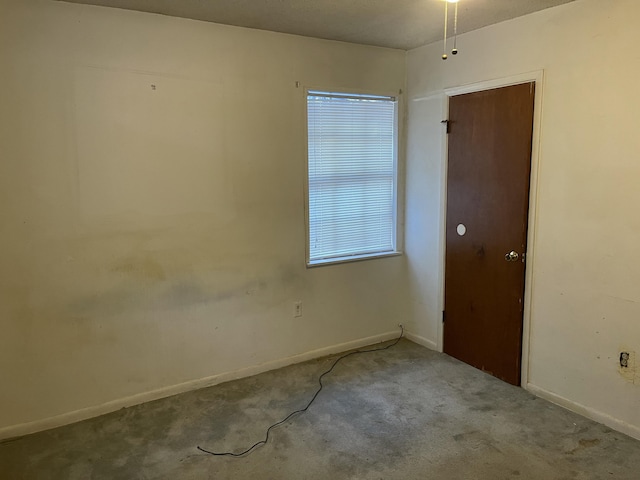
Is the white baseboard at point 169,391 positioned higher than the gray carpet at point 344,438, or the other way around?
the white baseboard at point 169,391

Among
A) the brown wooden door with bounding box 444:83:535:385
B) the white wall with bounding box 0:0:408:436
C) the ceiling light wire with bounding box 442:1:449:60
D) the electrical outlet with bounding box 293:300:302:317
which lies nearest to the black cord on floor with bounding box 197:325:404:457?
the white wall with bounding box 0:0:408:436

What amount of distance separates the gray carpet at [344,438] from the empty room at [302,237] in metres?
0.02

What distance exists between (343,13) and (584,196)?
175 centimetres

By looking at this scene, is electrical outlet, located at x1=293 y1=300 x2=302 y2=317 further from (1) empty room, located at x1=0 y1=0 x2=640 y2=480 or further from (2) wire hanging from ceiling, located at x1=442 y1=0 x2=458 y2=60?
(2) wire hanging from ceiling, located at x1=442 y1=0 x2=458 y2=60

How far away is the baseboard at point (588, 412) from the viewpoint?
255 cm

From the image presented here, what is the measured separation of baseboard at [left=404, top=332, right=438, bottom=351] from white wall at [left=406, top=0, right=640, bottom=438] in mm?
858

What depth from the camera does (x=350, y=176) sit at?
11.9 feet

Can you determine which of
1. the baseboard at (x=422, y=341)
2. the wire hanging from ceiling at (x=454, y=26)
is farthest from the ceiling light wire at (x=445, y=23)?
the baseboard at (x=422, y=341)

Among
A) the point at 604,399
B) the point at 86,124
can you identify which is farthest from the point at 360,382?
the point at 86,124

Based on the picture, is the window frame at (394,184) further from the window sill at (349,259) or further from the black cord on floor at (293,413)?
the black cord on floor at (293,413)

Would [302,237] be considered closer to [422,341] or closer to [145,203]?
[145,203]

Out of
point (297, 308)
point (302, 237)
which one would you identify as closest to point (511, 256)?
point (302, 237)

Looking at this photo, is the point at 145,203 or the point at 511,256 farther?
the point at 511,256

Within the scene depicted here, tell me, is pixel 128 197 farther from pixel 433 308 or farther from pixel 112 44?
pixel 433 308
